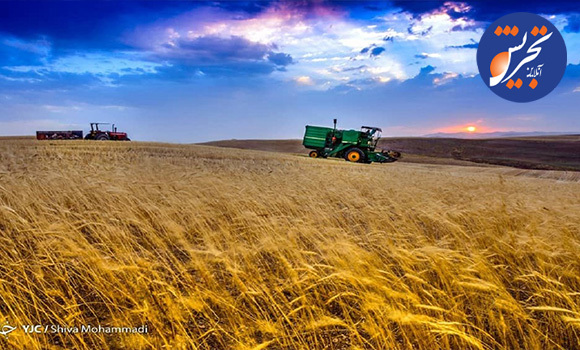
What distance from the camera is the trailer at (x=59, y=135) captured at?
3516 cm

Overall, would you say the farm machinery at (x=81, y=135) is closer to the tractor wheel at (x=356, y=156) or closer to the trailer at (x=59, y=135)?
the trailer at (x=59, y=135)

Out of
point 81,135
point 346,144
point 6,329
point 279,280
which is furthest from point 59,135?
point 279,280

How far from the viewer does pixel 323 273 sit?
3270 mm

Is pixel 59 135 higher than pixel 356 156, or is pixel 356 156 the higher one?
pixel 59 135

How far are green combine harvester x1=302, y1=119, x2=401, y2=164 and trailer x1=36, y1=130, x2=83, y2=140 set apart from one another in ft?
78.0

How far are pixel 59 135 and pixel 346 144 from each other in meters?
28.6

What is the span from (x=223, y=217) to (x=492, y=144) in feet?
226

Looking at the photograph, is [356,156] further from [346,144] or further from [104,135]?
[104,135]

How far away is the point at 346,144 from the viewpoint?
95.6 ft

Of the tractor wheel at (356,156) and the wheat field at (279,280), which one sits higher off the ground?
the tractor wheel at (356,156)

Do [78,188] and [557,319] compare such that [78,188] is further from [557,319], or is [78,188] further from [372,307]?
[557,319]

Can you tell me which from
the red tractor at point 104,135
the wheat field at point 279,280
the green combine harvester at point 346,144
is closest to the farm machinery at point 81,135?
the red tractor at point 104,135

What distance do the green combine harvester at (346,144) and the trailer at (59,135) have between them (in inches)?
936

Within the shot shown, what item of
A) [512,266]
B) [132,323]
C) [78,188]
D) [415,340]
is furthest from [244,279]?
[78,188]
